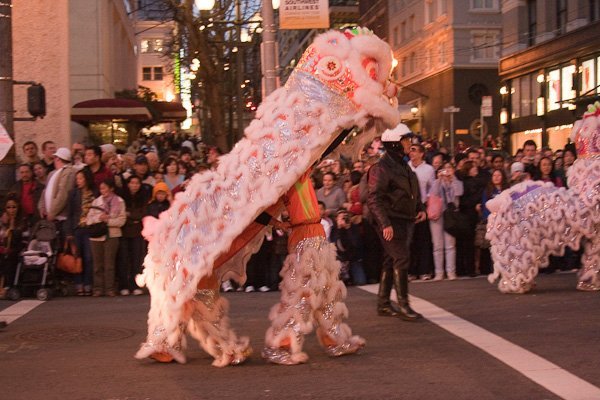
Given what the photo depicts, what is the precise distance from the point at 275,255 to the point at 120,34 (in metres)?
26.1

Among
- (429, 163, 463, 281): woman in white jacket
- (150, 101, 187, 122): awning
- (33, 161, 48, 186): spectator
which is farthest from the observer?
(150, 101, 187, 122): awning

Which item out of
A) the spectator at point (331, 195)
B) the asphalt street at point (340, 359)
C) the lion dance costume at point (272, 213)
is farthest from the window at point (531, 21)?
the lion dance costume at point (272, 213)

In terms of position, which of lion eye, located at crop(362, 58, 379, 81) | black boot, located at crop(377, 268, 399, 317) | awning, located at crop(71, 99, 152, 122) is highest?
awning, located at crop(71, 99, 152, 122)

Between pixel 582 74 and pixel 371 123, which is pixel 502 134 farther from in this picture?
pixel 371 123

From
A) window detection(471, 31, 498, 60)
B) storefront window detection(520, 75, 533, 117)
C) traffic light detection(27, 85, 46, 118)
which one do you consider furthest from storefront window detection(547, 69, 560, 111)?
Result: traffic light detection(27, 85, 46, 118)

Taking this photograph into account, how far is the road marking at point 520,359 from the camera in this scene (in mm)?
6645

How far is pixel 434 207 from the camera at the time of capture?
551 inches

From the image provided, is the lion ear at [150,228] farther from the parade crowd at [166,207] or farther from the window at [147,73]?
the window at [147,73]

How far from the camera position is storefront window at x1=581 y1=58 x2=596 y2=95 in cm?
3669

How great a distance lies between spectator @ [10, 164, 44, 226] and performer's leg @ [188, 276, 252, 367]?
6921mm

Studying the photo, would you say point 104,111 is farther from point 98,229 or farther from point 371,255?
point 371,255

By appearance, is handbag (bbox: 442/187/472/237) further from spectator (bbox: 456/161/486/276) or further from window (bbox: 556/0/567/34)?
window (bbox: 556/0/567/34)

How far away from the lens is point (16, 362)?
802cm

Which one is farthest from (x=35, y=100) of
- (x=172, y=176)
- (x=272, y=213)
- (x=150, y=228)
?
(x=272, y=213)
